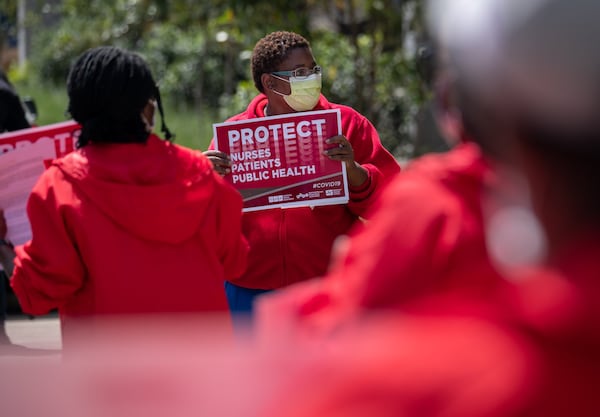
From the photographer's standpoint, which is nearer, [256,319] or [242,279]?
[256,319]

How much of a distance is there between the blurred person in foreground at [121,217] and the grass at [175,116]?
9101 millimetres

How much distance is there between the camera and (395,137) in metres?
14.6

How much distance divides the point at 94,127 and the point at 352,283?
5.79ft

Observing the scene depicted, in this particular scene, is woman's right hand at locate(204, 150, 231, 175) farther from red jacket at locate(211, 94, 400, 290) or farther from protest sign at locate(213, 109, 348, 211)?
red jacket at locate(211, 94, 400, 290)

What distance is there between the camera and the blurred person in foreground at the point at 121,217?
3.13 metres

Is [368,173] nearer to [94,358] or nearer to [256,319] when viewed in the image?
[256,319]

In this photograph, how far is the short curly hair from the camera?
453 cm

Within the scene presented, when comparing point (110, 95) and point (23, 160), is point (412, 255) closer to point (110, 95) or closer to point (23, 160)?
point (110, 95)

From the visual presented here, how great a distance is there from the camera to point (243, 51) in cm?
1223

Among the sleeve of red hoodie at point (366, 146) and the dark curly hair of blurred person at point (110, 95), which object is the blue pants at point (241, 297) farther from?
the dark curly hair of blurred person at point (110, 95)

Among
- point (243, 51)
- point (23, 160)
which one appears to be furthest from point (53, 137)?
point (243, 51)

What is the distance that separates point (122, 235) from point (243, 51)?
9.27 m

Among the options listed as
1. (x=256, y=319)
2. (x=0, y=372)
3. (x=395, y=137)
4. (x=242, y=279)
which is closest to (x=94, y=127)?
(x=242, y=279)

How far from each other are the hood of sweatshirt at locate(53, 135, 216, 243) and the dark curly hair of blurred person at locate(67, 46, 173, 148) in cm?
4
